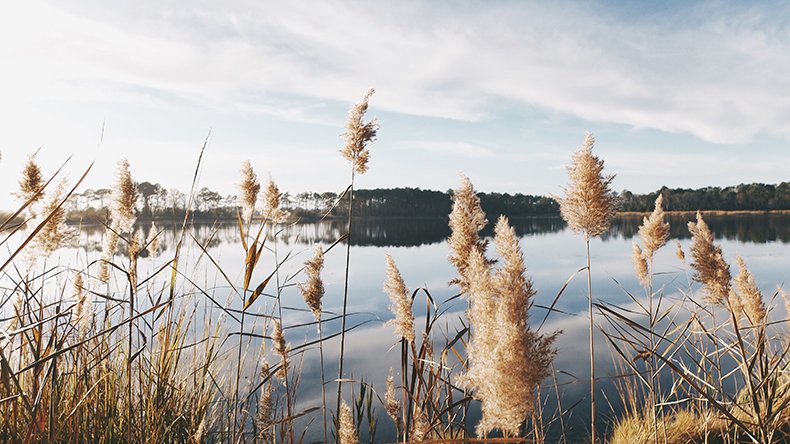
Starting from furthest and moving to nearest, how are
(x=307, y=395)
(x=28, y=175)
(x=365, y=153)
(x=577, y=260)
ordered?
(x=577, y=260)
(x=307, y=395)
(x=365, y=153)
(x=28, y=175)

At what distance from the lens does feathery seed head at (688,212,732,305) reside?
3.60 meters

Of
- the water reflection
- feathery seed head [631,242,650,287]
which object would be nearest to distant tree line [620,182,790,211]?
the water reflection

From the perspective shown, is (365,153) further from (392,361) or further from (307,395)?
(392,361)

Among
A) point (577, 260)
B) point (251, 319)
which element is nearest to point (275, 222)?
point (251, 319)

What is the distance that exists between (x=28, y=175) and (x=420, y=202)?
275ft

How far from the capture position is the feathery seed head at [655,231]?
4.42 meters

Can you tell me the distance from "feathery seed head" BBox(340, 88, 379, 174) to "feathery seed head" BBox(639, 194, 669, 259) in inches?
111

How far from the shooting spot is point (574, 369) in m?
10.4

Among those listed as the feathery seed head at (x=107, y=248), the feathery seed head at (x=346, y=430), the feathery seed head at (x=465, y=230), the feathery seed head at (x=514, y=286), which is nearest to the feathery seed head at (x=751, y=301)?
the feathery seed head at (x=465, y=230)

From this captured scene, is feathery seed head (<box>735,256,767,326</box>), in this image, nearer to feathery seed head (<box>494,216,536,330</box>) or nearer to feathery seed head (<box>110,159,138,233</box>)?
feathery seed head (<box>494,216,536,330</box>)

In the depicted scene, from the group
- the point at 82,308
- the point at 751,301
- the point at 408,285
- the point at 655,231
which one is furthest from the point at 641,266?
the point at 408,285

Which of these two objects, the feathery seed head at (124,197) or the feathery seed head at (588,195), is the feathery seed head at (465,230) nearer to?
the feathery seed head at (588,195)

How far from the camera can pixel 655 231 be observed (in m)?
4.43

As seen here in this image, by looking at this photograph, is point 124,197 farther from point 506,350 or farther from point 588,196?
point 588,196
